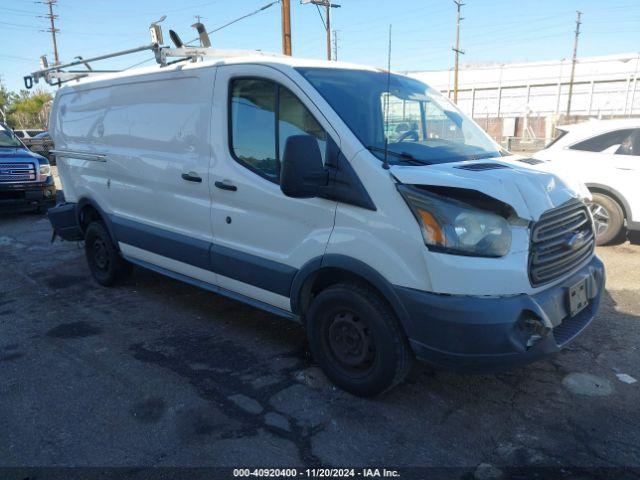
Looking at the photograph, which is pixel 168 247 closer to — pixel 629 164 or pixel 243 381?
pixel 243 381

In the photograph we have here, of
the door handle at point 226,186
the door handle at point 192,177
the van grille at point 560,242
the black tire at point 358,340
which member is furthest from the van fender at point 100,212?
the van grille at point 560,242

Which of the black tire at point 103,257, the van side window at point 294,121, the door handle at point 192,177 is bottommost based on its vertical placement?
the black tire at point 103,257

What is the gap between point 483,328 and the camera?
2.64 m

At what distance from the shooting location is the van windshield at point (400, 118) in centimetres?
320

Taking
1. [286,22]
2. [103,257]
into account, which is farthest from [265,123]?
[286,22]

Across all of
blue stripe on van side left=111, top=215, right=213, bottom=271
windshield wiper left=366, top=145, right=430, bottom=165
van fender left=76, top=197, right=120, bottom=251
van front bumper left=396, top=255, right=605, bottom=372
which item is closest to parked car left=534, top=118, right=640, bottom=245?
windshield wiper left=366, top=145, right=430, bottom=165

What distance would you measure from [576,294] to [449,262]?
96 cm

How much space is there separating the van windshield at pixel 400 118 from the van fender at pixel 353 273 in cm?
67

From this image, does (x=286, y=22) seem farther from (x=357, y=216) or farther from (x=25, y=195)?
(x=357, y=216)

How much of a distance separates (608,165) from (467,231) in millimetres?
5292

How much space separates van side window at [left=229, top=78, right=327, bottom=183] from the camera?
10.9ft

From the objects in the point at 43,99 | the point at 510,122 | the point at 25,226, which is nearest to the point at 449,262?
the point at 25,226

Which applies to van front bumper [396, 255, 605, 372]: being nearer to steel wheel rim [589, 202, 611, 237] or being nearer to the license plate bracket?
the license plate bracket

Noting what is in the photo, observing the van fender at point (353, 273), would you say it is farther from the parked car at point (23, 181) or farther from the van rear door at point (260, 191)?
the parked car at point (23, 181)
